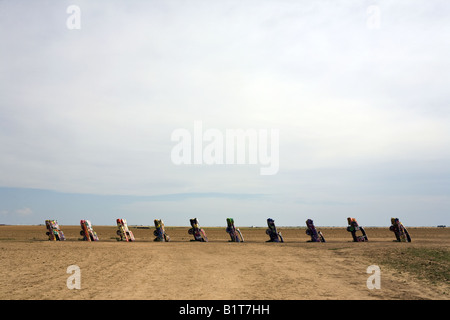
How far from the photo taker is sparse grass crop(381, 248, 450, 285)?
1636cm

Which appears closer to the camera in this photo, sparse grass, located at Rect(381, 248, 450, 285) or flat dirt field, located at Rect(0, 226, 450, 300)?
flat dirt field, located at Rect(0, 226, 450, 300)

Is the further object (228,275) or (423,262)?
(423,262)

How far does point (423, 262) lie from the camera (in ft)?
63.6

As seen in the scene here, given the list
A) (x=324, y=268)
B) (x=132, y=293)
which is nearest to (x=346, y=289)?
(x=324, y=268)

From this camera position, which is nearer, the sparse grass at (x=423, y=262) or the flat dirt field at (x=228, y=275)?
the flat dirt field at (x=228, y=275)

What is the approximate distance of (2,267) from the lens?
19.0 m

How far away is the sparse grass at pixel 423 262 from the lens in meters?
16.4
